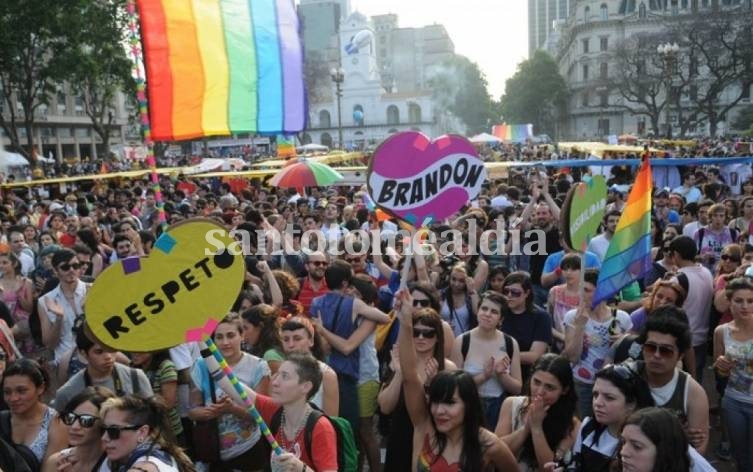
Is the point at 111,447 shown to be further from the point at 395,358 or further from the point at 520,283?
the point at 520,283

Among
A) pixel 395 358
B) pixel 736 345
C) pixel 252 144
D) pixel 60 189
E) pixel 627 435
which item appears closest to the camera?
pixel 627 435

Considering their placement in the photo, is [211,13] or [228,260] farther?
[211,13]

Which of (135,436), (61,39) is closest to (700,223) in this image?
(135,436)

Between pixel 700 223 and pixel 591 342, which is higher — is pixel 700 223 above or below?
above

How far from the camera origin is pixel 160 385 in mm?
3770

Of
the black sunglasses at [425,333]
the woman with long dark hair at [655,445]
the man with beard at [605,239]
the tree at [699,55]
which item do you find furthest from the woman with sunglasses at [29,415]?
the tree at [699,55]

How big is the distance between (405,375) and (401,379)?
144 millimetres

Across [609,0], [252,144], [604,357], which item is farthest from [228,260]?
[609,0]

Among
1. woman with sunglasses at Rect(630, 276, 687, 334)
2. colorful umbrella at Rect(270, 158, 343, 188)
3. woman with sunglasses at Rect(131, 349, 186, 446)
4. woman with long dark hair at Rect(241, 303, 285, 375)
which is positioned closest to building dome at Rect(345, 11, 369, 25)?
colorful umbrella at Rect(270, 158, 343, 188)

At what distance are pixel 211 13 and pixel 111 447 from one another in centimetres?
293

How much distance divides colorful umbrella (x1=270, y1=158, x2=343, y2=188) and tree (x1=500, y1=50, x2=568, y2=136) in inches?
2539

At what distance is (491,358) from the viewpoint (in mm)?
4098

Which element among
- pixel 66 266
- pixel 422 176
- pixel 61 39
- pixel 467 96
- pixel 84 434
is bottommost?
pixel 84 434

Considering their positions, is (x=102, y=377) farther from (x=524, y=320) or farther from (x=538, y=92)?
(x=538, y=92)
